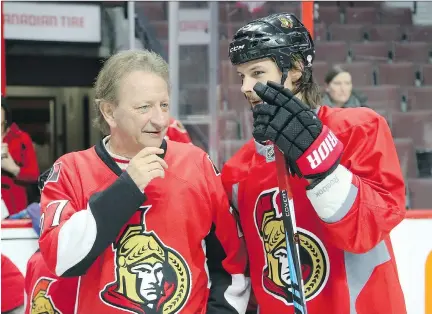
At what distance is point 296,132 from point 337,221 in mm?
149

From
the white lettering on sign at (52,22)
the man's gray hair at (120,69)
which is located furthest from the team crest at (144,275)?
the white lettering on sign at (52,22)

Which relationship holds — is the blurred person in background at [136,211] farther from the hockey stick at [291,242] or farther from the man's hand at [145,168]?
the hockey stick at [291,242]

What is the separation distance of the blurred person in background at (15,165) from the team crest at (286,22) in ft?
5.46

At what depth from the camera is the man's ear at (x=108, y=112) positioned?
1.07 m

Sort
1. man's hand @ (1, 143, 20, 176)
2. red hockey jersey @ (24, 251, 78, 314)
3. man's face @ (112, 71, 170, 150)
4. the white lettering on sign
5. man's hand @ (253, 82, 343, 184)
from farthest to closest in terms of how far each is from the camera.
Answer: the white lettering on sign → man's hand @ (1, 143, 20, 176) → red hockey jersey @ (24, 251, 78, 314) → man's face @ (112, 71, 170, 150) → man's hand @ (253, 82, 343, 184)

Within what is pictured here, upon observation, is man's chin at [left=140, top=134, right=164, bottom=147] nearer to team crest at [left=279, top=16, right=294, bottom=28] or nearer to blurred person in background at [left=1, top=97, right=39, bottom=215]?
team crest at [left=279, top=16, right=294, bottom=28]

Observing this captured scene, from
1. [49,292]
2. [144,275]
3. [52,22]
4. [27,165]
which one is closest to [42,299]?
[49,292]

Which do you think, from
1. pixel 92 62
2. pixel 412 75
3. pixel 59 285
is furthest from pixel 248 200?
pixel 412 75

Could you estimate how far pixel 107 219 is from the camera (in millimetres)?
967

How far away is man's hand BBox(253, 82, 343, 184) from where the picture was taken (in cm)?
92

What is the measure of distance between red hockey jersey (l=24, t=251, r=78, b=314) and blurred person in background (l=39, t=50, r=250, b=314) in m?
0.09

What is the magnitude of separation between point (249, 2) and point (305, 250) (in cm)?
318

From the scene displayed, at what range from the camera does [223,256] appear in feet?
3.74

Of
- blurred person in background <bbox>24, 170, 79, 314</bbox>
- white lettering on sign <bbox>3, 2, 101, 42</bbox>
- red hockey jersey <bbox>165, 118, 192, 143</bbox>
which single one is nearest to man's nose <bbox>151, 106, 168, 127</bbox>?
blurred person in background <bbox>24, 170, 79, 314</bbox>
